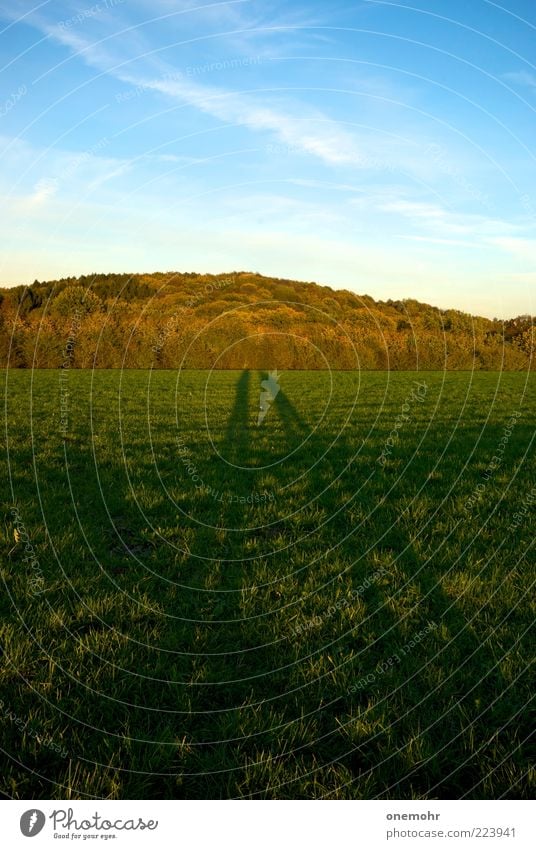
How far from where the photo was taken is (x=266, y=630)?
16.1 ft

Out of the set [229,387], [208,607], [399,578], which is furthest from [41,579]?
[229,387]

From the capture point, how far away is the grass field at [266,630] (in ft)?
11.2

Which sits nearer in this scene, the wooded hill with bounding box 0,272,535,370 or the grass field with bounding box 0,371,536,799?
the grass field with bounding box 0,371,536,799

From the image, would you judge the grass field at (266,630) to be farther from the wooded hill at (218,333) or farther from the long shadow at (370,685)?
the wooded hill at (218,333)

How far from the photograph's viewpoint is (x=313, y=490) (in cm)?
917

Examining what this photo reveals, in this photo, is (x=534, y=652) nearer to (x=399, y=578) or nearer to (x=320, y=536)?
(x=399, y=578)

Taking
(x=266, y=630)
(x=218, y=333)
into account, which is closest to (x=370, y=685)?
(x=266, y=630)

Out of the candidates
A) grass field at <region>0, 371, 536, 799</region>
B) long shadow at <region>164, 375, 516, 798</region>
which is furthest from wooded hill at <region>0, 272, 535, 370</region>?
long shadow at <region>164, 375, 516, 798</region>

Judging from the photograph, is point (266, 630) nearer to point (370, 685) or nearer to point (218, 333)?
point (370, 685)

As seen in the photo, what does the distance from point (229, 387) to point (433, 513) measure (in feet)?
67.8

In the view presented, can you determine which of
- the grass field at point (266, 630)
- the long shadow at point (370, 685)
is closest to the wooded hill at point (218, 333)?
the grass field at point (266, 630)

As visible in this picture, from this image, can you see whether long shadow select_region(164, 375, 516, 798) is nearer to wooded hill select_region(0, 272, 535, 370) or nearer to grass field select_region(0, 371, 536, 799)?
grass field select_region(0, 371, 536, 799)

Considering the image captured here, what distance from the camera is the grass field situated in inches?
135

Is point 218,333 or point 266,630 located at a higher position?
point 218,333
